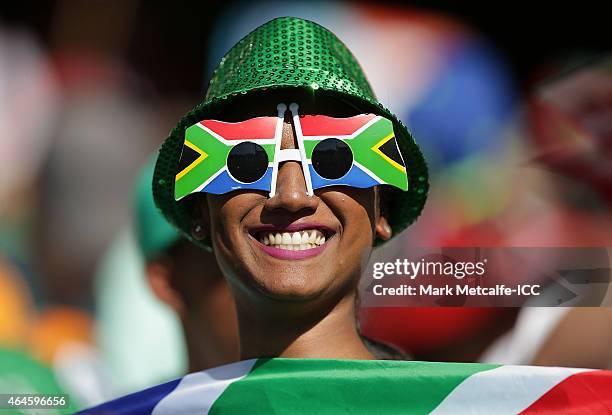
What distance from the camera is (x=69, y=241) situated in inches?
168

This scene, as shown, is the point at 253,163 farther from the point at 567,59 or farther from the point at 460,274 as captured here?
the point at 567,59

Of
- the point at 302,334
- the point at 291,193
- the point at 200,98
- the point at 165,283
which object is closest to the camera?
the point at 291,193

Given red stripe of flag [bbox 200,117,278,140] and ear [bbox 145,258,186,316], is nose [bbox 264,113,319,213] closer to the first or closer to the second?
red stripe of flag [bbox 200,117,278,140]

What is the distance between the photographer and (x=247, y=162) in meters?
1.94

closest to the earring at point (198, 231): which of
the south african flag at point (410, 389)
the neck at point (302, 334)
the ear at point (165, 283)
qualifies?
the neck at point (302, 334)

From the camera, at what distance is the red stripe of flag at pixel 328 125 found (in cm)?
195

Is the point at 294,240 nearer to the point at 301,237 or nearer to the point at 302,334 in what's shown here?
the point at 301,237

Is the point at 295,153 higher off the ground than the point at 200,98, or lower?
lower

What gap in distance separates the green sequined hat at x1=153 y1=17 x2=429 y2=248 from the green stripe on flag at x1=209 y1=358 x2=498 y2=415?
0.35 meters

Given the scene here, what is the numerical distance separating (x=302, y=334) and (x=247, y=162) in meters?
0.35

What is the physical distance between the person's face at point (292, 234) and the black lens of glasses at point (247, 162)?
0.03 m

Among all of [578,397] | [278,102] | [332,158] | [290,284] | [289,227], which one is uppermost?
[278,102]

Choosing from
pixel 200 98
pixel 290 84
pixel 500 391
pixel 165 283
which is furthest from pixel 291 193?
pixel 200 98

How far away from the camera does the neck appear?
6.61 ft
